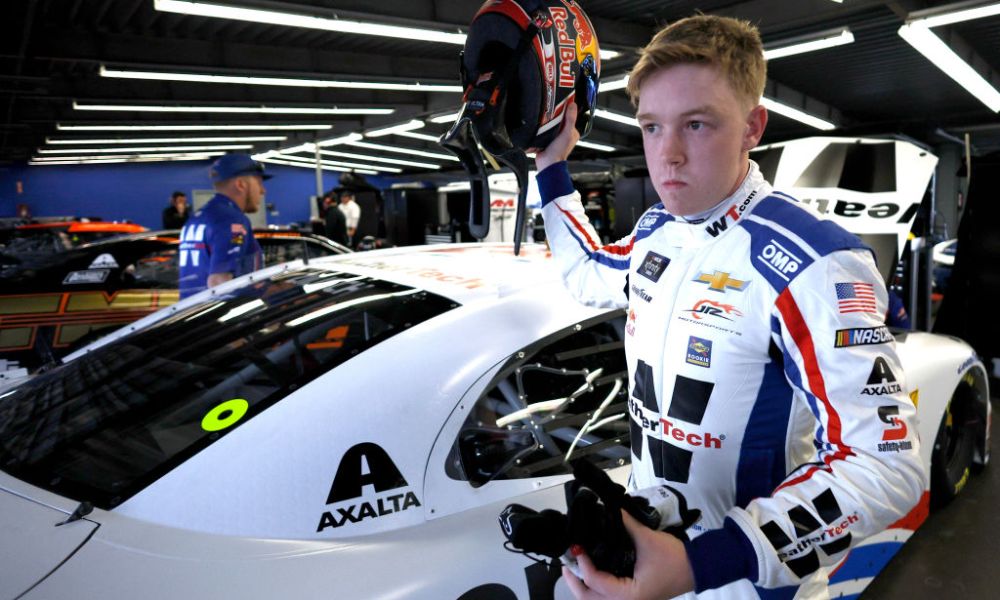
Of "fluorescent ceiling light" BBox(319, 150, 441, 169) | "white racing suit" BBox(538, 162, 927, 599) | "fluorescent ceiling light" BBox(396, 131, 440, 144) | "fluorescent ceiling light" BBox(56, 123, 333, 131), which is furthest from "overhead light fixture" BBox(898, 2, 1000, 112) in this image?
"fluorescent ceiling light" BBox(319, 150, 441, 169)

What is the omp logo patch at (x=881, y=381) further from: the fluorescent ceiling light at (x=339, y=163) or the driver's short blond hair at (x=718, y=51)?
the fluorescent ceiling light at (x=339, y=163)

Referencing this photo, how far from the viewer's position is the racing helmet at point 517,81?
1149 mm

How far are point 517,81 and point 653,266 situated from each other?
421 millimetres

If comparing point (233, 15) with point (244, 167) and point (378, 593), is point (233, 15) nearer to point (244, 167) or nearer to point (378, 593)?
point (244, 167)

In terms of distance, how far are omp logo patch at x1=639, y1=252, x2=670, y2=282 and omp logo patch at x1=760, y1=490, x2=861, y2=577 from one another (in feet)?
1.45

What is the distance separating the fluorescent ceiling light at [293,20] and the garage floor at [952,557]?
196 inches

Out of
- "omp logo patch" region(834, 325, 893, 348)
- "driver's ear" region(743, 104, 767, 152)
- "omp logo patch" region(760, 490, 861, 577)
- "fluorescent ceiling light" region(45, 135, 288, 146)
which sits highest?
"fluorescent ceiling light" region(45, 135, 288, 146)

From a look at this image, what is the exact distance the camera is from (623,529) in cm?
73

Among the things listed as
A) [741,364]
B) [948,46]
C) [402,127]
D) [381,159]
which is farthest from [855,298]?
[381,159]

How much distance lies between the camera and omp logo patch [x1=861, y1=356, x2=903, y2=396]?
2.65 feet

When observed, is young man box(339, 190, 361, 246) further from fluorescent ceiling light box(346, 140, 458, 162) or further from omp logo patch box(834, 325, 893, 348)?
omp logo patch box(834, 325, 893, 348)

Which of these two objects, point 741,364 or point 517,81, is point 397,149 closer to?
point 517,81

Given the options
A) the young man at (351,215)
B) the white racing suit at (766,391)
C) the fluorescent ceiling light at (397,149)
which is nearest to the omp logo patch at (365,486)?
the white racing suit at (766,391)

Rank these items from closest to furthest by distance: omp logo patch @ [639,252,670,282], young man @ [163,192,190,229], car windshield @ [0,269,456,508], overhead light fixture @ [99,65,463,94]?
1. omp logo patch @ [639,252,670,282]
2. car windshield @ [0,269,456,508]
3. overhead light fixture @ [99,65,463,94]
4. young man @ [163,192,190,229]
